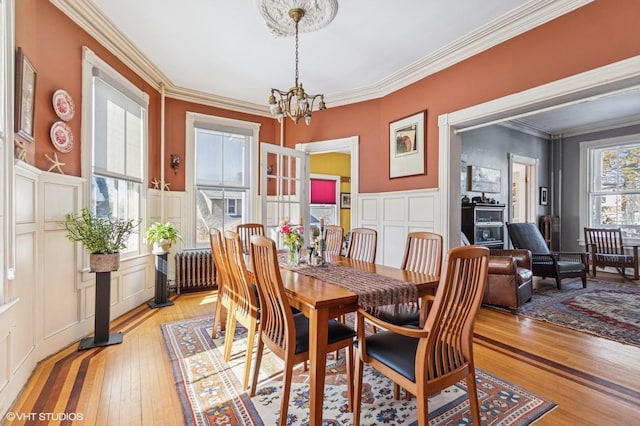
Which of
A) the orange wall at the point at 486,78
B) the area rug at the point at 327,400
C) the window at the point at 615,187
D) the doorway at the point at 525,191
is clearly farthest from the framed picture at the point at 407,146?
the window at the point at 615,187

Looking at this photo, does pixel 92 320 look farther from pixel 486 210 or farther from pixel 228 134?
pixel 486 210

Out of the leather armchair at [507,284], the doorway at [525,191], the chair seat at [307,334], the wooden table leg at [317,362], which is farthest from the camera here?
the doorway at [525,191]

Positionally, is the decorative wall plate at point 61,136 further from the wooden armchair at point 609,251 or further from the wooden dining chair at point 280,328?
the wooden armchair at point 609,251

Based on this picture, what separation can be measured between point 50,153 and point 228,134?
9.07ft

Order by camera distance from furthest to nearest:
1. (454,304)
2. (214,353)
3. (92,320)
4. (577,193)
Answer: (577,193) < (92,320) < (214,353) < (454,304)

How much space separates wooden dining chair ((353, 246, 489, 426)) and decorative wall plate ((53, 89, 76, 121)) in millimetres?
3049

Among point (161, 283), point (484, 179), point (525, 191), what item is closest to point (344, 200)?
point (484, 179)

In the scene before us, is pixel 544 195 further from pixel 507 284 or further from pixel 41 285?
pixel 41 285

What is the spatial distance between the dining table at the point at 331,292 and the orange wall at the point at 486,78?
2.10m

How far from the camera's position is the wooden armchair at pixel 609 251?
517 cm

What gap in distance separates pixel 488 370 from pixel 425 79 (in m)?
3.35

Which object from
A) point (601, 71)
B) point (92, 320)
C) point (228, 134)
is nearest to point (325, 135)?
point (228, 134)

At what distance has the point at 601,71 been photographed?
243cm

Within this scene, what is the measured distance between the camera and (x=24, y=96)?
6.78 ft
